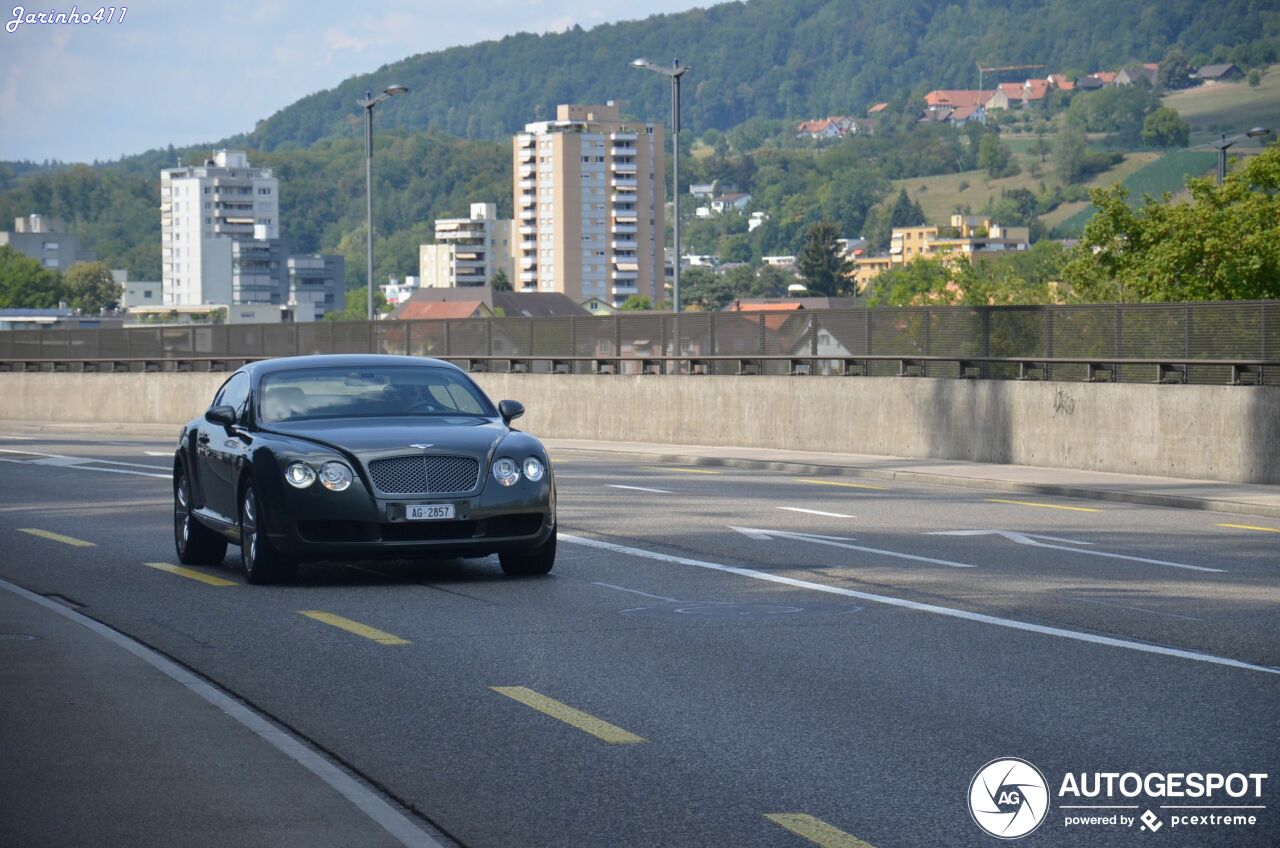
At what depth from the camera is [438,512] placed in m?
13.1

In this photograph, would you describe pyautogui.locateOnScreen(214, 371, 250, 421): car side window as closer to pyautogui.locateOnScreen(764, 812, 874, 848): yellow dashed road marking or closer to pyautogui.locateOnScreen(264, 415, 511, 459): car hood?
pyautogui.locateOnScreen(264, 415, 511, 459): car hood

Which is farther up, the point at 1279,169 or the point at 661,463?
the point at 1279,169

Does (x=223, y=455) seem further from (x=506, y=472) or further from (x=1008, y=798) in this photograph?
(x=1008, y=798)

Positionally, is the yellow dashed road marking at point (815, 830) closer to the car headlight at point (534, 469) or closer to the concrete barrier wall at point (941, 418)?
the car headlight at point (534, 469)

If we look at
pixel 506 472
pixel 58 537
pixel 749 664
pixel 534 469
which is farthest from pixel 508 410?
pixel 58 537

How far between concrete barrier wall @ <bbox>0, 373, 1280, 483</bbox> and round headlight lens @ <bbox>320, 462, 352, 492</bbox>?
13.8m

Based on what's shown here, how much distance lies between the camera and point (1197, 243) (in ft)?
174

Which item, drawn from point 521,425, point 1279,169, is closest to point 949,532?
point 521,425

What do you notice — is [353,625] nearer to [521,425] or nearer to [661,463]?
[661,463]

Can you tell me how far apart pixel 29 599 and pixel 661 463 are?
17.8m

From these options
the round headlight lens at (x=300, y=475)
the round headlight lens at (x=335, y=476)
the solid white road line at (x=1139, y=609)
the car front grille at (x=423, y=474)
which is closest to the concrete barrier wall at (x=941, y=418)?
the solid white road line at (x=1139, y=609)

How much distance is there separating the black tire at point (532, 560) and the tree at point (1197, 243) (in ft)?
128

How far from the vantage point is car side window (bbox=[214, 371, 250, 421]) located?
569 inches

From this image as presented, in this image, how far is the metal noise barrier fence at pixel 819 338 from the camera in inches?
994
